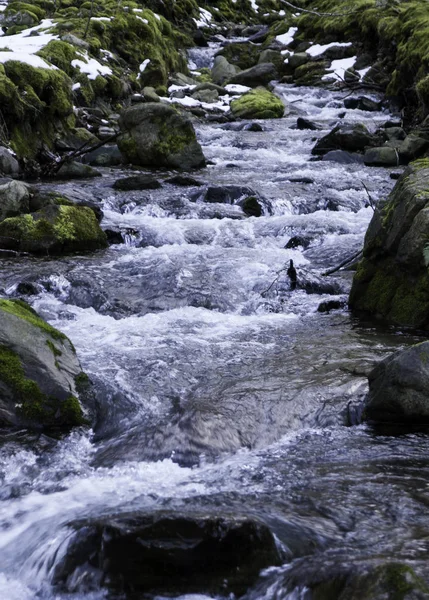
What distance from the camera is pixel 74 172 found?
1427 cm

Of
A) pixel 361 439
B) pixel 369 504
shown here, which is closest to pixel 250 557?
pixel 369 504

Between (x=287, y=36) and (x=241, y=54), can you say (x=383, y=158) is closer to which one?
(x=241, y=54)

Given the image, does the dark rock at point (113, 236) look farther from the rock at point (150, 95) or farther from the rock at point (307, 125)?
the rock at point (150, 95)

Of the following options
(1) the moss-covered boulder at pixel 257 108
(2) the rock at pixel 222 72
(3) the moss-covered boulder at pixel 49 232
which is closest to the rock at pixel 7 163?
(3) the moss-covered boulder at pixel 49 232

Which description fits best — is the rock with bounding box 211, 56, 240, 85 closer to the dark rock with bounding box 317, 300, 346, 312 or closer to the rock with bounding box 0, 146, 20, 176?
the rock with bounding box 0, 146, 20, 176

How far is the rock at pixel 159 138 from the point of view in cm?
1547

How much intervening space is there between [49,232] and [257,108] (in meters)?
15.1

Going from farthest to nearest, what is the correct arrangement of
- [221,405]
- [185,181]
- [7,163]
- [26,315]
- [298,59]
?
1. [298,59]
2. [185,181]
3. [7,163]
4. [26,315]
5. [221,405]

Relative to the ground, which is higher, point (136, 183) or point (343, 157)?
point (136, 183)

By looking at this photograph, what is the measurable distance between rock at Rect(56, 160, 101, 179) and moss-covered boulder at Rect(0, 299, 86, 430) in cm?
947

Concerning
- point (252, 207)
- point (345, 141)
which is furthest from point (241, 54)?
point (252, 207)

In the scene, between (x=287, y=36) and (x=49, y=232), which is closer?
(x=49, y=232)

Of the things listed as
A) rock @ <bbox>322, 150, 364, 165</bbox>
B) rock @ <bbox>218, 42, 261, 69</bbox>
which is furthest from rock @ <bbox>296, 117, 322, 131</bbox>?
rock @ <bbox>218, 42, 261, 69</bbox>

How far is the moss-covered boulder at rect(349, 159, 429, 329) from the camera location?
6867 mm
